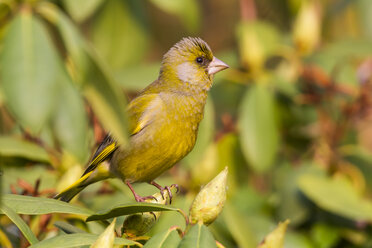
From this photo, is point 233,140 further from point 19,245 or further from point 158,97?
point 19,245

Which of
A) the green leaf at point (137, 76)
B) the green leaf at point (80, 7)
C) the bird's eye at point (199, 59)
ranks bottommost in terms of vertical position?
the green leaf at point (137, 76)

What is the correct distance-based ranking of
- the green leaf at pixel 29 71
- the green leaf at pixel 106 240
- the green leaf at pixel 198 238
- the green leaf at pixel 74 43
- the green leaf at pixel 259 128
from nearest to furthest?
1. the green leaf at pixel 106 240
2. the green leaf at pixel 198 238
3. the green leaf at pixel 74 43
4. the green leaf at pixel 29 71
5. the green leaf at pixel 259 128

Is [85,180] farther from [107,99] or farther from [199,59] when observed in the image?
[199,59]

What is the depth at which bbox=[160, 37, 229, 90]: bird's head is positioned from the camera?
3.45 meters

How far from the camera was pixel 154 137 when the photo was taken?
3.12 metres

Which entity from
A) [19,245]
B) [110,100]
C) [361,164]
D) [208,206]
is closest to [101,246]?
[208,206]

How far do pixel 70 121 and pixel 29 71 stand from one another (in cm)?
38

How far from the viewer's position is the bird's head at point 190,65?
3.45 m

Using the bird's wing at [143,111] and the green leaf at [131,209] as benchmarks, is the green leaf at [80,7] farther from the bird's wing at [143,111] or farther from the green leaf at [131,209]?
the green leaf at [131,209]

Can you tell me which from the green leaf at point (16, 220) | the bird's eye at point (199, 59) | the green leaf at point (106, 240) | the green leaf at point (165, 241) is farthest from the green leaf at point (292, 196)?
the green leaf at point (106, 240)

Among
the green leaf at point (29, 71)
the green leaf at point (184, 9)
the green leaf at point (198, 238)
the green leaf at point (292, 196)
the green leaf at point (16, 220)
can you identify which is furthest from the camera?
the green leaf at point (292, 196)

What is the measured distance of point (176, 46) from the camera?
3584 mm

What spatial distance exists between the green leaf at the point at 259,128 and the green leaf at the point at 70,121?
1.51 meters

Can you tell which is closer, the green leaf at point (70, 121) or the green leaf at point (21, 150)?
the green leaf at point (70, 121)
